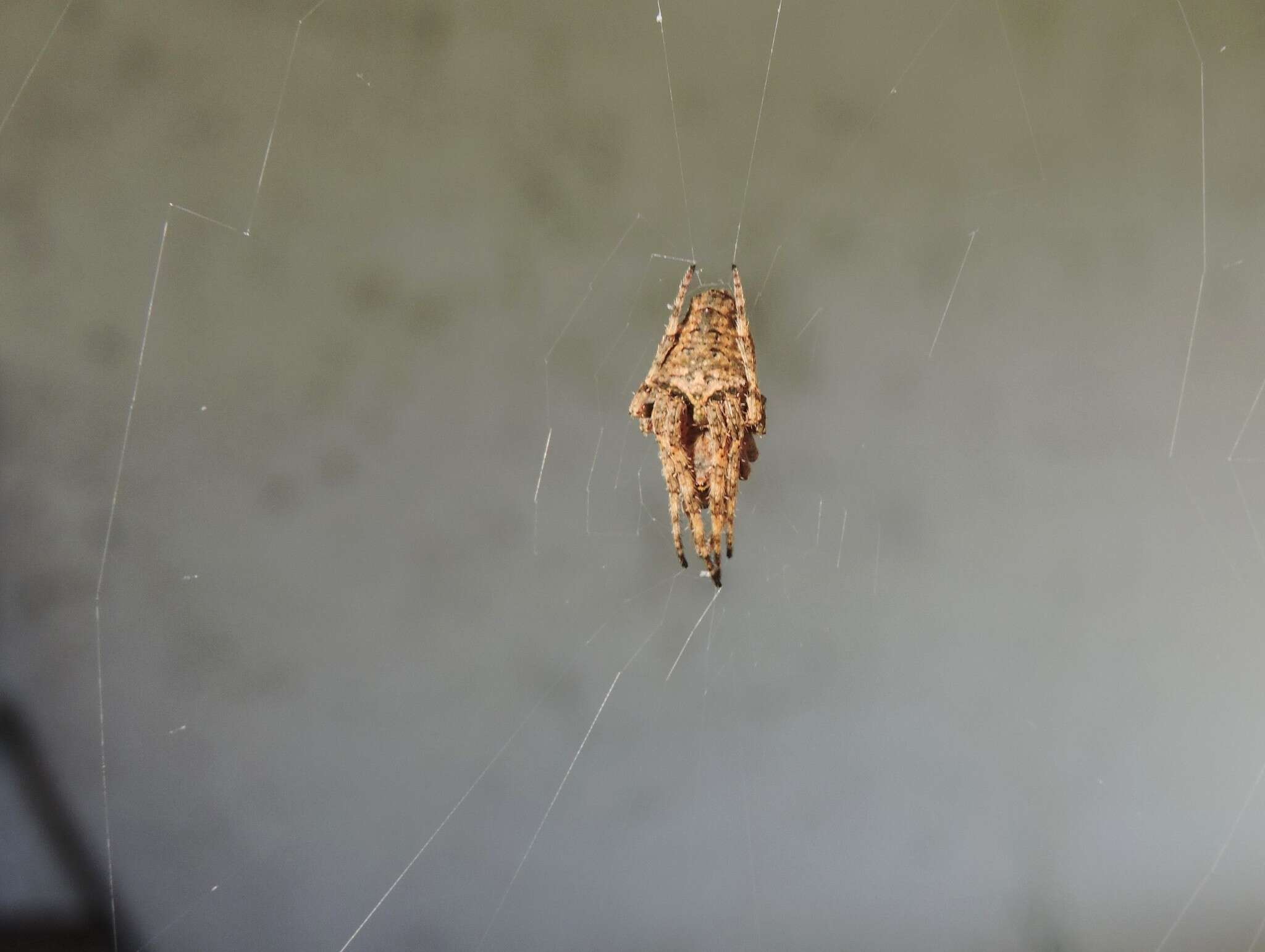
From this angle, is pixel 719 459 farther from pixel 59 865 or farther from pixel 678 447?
pixel 59 865

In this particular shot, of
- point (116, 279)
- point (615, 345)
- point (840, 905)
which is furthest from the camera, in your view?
point (840, 905)

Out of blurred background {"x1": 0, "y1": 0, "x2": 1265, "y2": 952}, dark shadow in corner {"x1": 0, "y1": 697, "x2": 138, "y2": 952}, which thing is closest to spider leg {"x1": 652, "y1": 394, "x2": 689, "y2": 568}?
blurred background {"x1": 0, "y1": 0, "x2": 1265, "y2": 952}

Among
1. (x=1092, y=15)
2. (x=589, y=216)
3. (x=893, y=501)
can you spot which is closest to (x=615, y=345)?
(x=589, y=216)

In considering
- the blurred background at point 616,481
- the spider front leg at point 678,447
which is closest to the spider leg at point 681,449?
the spider front leg at point 678,447

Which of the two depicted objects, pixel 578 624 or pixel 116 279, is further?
pixel 578 624

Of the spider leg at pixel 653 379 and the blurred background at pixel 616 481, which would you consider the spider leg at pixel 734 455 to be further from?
the blurred background at pixel 616 481

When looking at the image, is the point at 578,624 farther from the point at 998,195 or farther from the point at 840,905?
the point at 998,195
